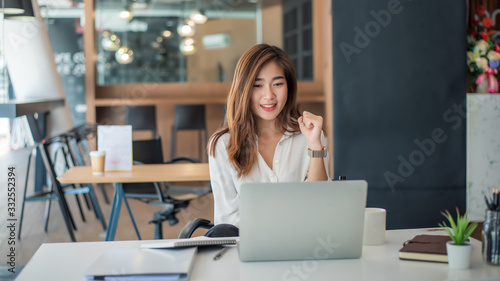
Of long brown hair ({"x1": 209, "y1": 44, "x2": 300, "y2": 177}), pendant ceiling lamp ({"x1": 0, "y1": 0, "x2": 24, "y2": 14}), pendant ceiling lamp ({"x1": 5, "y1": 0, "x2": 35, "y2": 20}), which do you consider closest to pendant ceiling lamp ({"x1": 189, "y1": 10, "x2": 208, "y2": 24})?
pendant ceiling lamp ({"x1": 5, "y1": 0, "x2": 35, "y2": 20})

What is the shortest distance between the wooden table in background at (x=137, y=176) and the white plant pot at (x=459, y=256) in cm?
222

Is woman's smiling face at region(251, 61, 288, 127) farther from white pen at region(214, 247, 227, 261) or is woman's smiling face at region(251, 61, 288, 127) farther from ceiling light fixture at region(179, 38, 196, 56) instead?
ceiling light fixture at region(179, 38, 196, 56)

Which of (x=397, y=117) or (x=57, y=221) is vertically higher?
(x=397, y=117)

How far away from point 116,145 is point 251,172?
158 centimetres

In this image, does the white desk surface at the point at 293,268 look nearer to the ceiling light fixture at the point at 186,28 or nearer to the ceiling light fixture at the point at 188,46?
the ceiling light fixture at the point at 188,46

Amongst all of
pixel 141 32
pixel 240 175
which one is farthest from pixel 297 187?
pixel 141 32

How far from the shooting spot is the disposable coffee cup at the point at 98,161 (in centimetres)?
365

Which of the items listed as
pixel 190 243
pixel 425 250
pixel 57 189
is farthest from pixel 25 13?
pixel 425 250

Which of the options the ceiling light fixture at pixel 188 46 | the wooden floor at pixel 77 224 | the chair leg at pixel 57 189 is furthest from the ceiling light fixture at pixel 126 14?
the chair leg at pixel 57 189

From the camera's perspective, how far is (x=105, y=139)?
3717 millimetres

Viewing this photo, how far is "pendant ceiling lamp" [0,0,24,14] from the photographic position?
4.96 metres

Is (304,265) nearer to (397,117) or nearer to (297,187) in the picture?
(297,187)

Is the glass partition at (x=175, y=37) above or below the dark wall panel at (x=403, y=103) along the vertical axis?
above

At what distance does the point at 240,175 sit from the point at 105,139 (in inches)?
63.2
